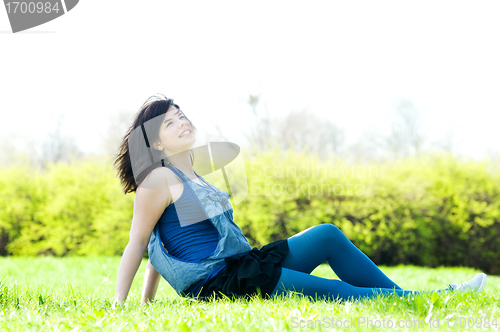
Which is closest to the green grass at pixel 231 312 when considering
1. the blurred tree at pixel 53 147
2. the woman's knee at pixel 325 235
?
the woman's knee at pixel 325 235

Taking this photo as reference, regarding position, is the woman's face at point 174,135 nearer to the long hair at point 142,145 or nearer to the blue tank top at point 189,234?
the long hair at point 142,145

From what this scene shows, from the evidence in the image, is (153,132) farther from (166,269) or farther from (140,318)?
(140,318)

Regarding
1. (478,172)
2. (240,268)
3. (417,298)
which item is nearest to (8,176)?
(240,268)

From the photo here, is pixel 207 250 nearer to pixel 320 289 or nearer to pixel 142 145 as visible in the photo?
pixel 320 289

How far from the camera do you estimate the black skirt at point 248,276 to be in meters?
→ 1.93

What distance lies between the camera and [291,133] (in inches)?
693

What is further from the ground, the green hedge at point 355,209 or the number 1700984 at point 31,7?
the number 1700984 at point 31,7

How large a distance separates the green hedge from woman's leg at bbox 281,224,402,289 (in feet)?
15.1

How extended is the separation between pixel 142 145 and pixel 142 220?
49 cm

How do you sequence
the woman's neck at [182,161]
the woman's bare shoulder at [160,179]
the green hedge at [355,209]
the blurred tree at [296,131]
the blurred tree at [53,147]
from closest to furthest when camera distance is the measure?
the woman's bare shoulder at [160,179] < the woman's neck at [182,161] < the green hedge at [355,209] < the blurred tree at [296,131] < the blurred tree at [53,147]

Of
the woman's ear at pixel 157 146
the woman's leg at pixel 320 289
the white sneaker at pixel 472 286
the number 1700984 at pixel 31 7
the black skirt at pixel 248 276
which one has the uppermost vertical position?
the number 1700984 at pixel 31 7

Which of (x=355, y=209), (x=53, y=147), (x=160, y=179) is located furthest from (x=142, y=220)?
(x=53, y=147)

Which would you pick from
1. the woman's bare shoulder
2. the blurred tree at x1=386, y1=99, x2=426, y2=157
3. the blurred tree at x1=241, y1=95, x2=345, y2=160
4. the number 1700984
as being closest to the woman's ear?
the woman's bare shoulder

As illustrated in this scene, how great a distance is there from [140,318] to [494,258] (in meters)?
7.76
